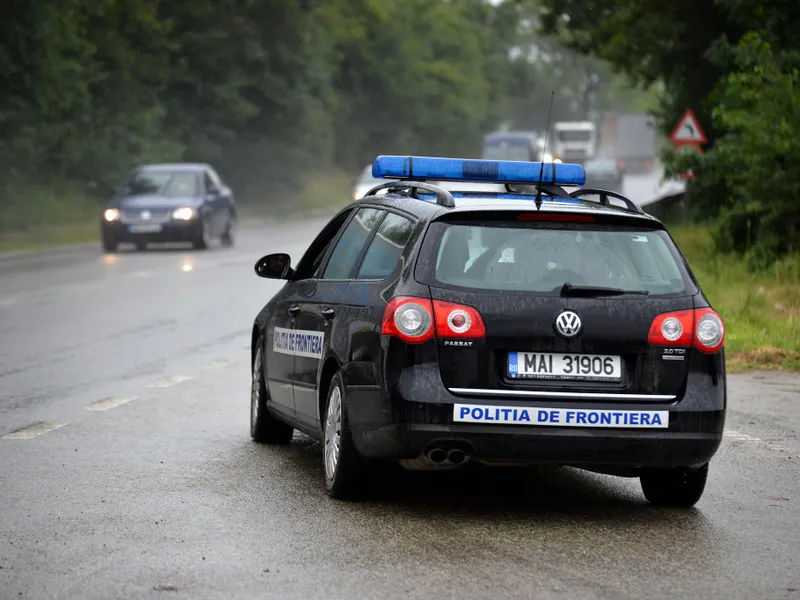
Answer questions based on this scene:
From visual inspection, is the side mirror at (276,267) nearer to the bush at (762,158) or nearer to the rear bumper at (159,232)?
the bush at (762,158)

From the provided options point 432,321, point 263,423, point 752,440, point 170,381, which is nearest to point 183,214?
point 170,381

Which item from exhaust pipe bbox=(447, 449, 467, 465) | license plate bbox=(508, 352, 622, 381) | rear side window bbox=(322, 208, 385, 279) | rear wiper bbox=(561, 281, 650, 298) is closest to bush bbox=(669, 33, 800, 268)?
rear side window bbox=(322, 208, 385, 279)

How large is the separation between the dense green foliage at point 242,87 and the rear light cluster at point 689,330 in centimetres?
3001

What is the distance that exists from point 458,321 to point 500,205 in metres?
0.66

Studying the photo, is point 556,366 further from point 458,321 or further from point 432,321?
point 432,321

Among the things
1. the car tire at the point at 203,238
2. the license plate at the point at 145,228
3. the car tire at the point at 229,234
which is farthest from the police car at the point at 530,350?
the car tire at the point at 229,234

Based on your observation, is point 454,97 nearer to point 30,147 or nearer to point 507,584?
point 30,147

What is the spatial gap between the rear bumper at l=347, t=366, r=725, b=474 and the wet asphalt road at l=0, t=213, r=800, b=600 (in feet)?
0.98

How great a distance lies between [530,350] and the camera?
303 inches

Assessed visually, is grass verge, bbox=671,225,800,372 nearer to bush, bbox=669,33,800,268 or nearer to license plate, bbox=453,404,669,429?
bush, bbox=669,33,800,268

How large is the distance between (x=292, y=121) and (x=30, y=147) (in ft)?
81.3

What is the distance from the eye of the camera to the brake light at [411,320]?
302 inches

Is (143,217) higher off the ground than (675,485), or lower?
lower

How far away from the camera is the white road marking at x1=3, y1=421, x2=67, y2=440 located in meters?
10.3
